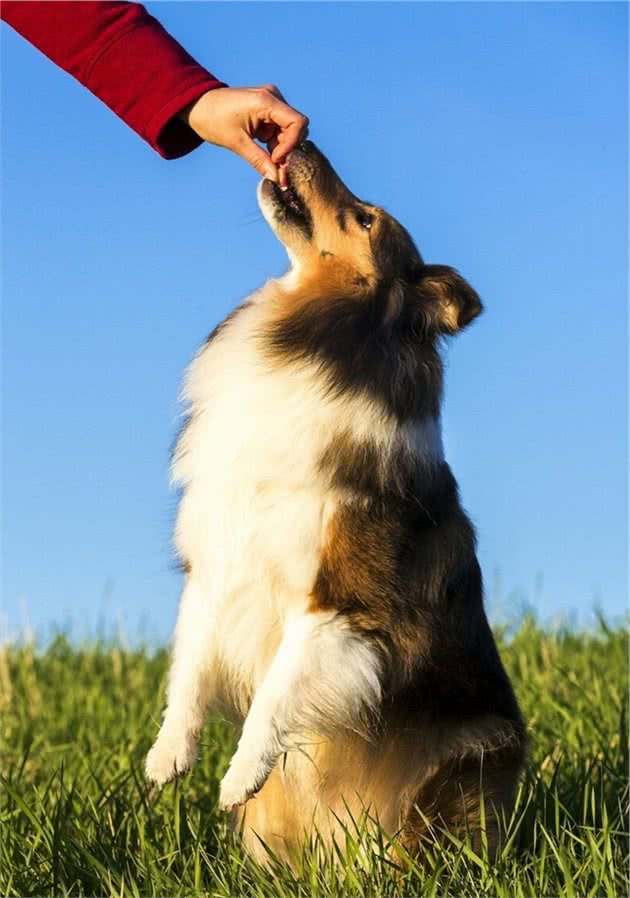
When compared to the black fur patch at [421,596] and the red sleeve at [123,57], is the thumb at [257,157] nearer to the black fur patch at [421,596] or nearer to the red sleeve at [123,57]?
the red sleeve at [123,57]

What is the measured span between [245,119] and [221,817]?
2.74 metres

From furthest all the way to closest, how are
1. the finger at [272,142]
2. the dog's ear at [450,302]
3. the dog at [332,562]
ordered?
1. the dog's ear at [450,302]
2. the finger at [272,142]
3. the dog at [332,562]

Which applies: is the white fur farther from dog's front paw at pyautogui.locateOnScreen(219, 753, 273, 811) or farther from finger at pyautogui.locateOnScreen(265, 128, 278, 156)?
finger at pyautogui.locateOnScreen(265, 128, 278, 156)

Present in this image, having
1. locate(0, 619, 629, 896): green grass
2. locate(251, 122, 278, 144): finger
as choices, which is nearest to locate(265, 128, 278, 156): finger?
locate(251, 122, 278, 144): finger

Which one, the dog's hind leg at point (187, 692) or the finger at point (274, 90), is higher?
the finger at point (274, 90)

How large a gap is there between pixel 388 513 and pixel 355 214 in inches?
51.1

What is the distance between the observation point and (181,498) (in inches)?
174

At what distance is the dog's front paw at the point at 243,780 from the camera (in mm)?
3893

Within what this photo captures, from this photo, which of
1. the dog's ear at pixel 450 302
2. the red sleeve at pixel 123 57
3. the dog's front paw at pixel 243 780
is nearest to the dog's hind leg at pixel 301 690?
the dog's front paw at pixel 243 780

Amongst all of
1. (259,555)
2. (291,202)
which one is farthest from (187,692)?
(291,202)

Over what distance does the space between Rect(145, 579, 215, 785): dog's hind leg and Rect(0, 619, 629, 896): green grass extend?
0.26 m

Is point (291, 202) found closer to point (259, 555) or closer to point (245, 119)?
point (245, 119)

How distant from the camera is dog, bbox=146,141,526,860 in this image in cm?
399

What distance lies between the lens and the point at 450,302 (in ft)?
14.6
